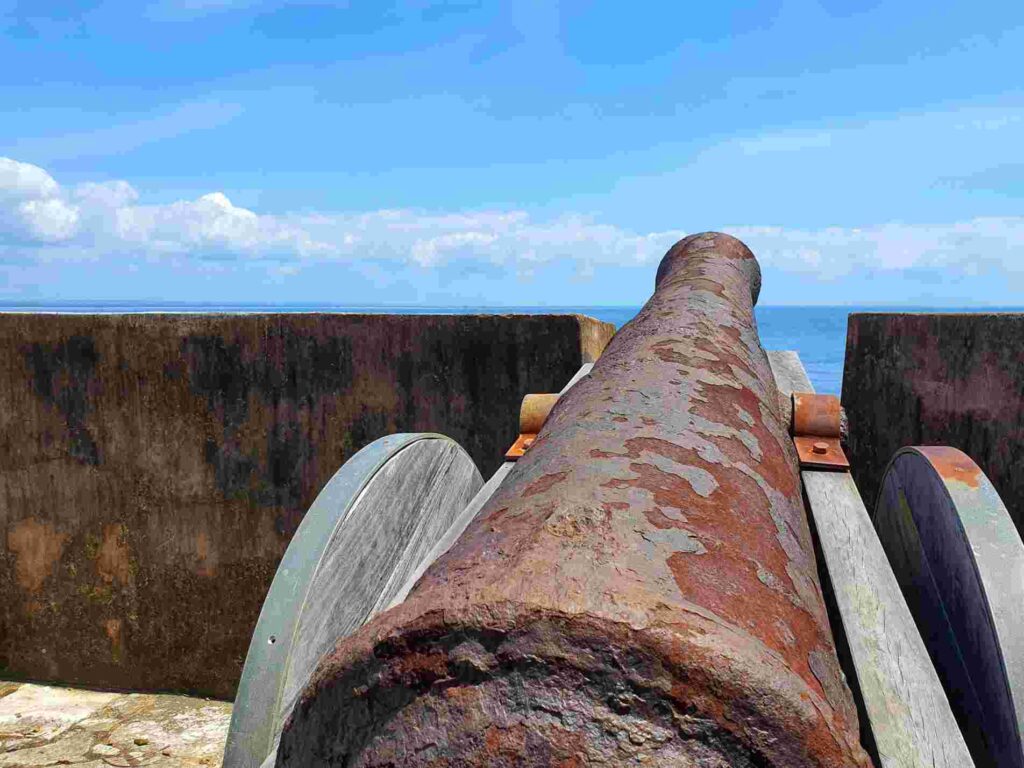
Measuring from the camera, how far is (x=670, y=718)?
0.66m

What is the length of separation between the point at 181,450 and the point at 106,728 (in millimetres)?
1186

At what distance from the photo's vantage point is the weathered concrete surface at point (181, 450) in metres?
3.77

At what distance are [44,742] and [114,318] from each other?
176 centimetres

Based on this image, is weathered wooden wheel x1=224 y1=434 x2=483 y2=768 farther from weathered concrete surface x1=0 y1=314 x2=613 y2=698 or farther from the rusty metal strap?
weathered concrete surface x1=0 y1=314 x2=613 y2=698

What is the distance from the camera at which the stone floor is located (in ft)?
11.4

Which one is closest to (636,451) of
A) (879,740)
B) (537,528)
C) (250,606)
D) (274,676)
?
(537,528)

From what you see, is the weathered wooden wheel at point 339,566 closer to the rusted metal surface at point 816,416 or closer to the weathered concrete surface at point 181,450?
the rusted metal surface at point 816,416

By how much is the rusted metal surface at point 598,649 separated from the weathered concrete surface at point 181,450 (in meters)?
2.78

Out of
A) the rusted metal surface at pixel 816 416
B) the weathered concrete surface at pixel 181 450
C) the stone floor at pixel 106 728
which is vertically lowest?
the stone floor at pixel 106 728

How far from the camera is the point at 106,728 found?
3.76 meters

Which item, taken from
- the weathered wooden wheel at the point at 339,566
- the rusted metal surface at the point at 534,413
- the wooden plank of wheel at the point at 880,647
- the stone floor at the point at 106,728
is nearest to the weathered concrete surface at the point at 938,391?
the wooden plank of wheel at the point at 880,647

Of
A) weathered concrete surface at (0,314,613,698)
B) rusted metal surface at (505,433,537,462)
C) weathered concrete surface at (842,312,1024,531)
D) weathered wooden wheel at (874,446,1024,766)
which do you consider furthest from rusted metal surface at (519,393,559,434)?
weathered concrete surface at (842,312,1024,531)

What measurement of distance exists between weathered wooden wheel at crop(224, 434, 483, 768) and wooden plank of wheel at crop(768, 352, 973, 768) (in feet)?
3.03

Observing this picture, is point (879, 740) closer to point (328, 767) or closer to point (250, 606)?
point (328, 767)
